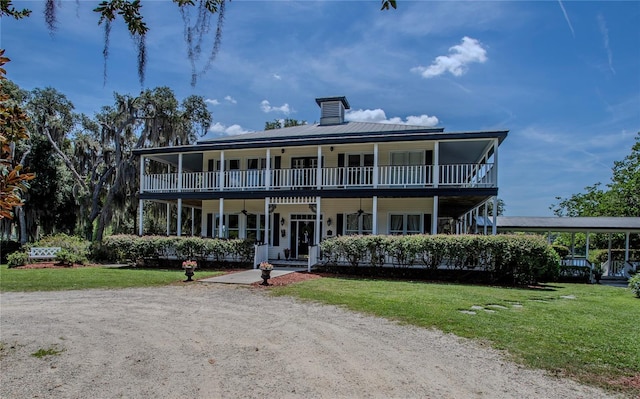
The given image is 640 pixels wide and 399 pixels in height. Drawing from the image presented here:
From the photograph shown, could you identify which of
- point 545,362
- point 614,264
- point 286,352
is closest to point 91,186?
point 286,352

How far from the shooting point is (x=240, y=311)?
26.9 ft

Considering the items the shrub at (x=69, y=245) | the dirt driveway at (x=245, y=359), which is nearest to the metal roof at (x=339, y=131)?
the shrub at (x=69, y=245)

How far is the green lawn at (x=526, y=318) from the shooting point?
5.00m

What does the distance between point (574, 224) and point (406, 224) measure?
437 inches

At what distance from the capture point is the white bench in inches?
728

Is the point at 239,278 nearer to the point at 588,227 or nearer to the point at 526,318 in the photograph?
the point at 526,318

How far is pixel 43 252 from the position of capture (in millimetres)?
18656

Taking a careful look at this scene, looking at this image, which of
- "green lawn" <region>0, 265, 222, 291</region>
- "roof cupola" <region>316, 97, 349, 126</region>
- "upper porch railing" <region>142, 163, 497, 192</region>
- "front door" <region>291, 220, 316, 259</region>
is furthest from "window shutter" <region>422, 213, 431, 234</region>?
"green lawn" <region>0, 265, 222, 291</region>

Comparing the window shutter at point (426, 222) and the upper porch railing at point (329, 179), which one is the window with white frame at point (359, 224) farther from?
the window shutter at point (426, 222)

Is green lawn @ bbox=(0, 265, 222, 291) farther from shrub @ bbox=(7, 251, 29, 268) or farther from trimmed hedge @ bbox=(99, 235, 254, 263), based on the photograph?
shrub @ bbox=(7, 251, 29, 268)

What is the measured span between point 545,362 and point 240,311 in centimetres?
549

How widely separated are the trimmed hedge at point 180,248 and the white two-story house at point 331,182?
4.28 ft

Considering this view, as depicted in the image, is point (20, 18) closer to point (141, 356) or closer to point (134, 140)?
point (141, 356)

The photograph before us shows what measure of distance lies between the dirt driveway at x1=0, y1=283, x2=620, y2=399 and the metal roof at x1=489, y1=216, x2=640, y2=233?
19.5m
